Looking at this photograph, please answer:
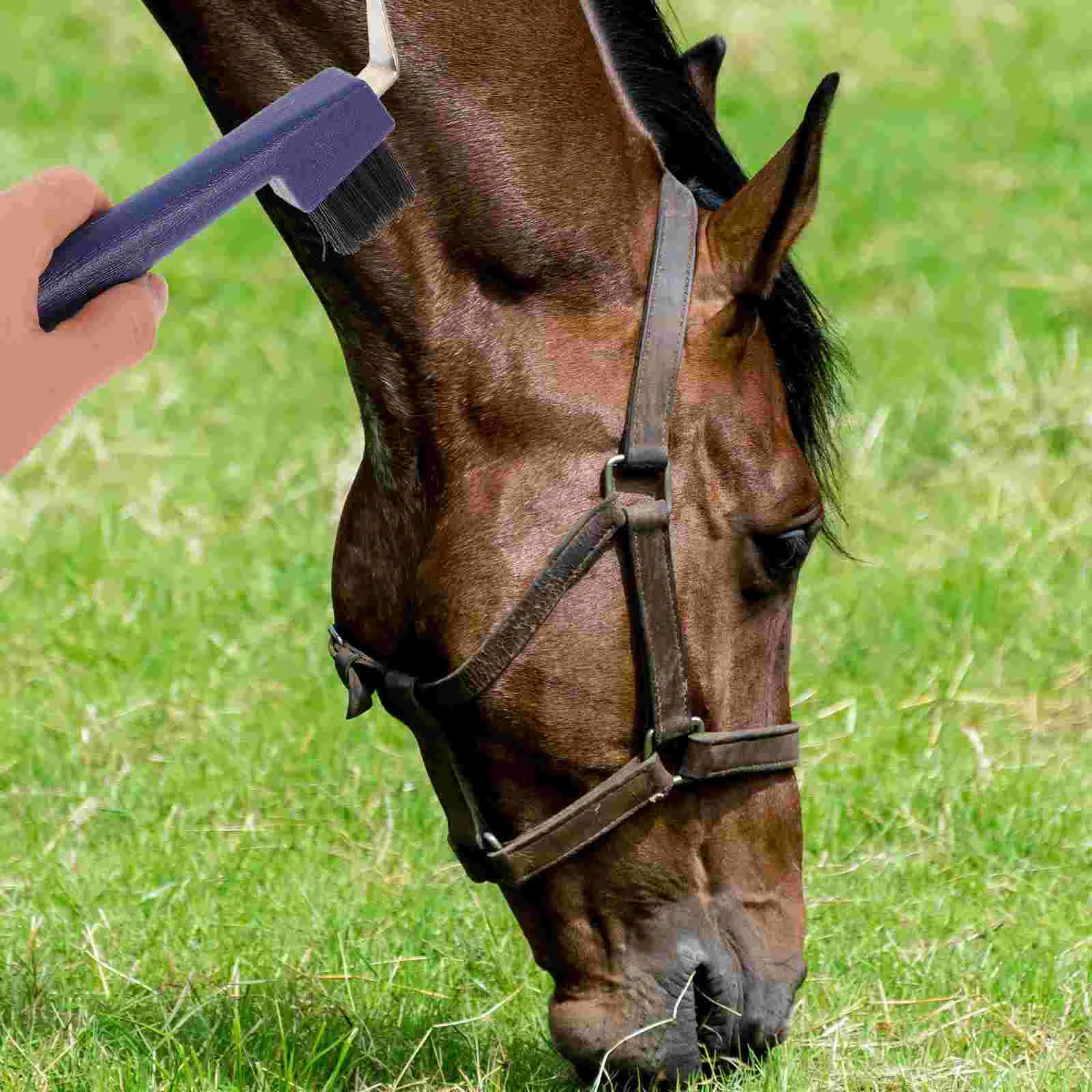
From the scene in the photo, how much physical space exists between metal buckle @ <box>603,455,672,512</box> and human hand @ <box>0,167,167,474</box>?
697 mm

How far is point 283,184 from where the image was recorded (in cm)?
243

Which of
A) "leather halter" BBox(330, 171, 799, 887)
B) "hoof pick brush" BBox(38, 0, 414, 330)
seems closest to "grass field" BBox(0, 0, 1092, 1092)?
"leather halter" BBox(330, 171, 799, 887)

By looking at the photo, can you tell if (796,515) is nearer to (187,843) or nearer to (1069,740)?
(187,843)

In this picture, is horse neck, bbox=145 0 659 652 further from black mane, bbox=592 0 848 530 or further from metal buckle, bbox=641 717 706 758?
metal buckle, bbox=641 717 706 758

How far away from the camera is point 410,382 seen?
2705 millimetres

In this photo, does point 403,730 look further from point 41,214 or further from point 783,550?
point 41,214

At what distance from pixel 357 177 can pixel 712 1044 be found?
1.43 meters

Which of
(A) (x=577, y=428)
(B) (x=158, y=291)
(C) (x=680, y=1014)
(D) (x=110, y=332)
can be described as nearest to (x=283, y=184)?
(B) (x=158, y=291)

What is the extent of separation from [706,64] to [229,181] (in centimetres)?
112

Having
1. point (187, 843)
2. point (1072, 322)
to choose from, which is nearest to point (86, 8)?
point (1072, 322)

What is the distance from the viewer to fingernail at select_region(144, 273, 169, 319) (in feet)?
7.70

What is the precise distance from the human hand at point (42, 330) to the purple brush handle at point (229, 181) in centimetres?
2

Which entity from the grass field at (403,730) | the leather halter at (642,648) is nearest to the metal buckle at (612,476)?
the leather halter at (642,648)

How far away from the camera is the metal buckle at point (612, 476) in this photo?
262cm
